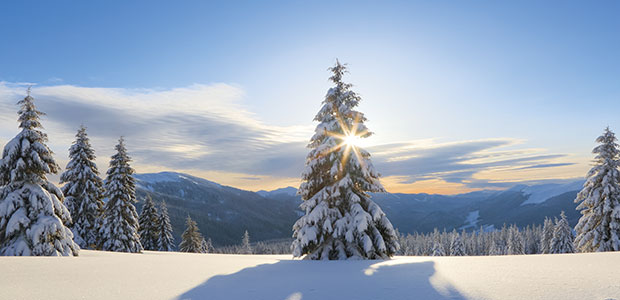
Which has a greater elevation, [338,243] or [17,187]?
[17,187]

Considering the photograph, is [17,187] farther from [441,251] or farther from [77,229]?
[441,251]

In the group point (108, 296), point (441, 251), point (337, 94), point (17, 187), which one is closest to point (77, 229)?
point (17, 187)

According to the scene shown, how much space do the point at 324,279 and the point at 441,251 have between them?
6038 centimetres

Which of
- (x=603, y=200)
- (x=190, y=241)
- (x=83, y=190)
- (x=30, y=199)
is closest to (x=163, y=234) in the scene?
(x=190, y=241)

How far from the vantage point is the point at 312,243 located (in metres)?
15.9

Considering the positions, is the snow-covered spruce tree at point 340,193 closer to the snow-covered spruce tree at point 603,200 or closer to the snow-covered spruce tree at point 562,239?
the snow-covered spruce tree at point 603,200

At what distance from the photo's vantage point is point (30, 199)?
1747cm

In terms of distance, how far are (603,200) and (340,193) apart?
2346cm

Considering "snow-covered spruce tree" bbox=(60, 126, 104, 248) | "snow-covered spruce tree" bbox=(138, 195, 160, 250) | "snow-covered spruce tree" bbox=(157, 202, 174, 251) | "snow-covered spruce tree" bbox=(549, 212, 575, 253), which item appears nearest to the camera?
"snow-covered spruce tree" bbox=(60, 126, 104, 248)

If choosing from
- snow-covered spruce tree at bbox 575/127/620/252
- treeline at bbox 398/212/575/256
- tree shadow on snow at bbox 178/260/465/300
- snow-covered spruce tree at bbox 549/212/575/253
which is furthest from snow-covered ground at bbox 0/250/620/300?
treeline at bbox 398/212/575/256

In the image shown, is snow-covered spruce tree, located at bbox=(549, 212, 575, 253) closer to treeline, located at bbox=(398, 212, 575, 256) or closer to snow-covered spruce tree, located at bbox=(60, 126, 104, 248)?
treeline, located at bbox=(398, 212, 575, 256)

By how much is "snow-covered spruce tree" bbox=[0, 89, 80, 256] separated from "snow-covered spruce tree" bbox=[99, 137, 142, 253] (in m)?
11.3

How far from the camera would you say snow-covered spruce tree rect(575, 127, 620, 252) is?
2477cm

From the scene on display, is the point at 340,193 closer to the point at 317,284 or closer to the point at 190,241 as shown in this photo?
the point at 317,284
